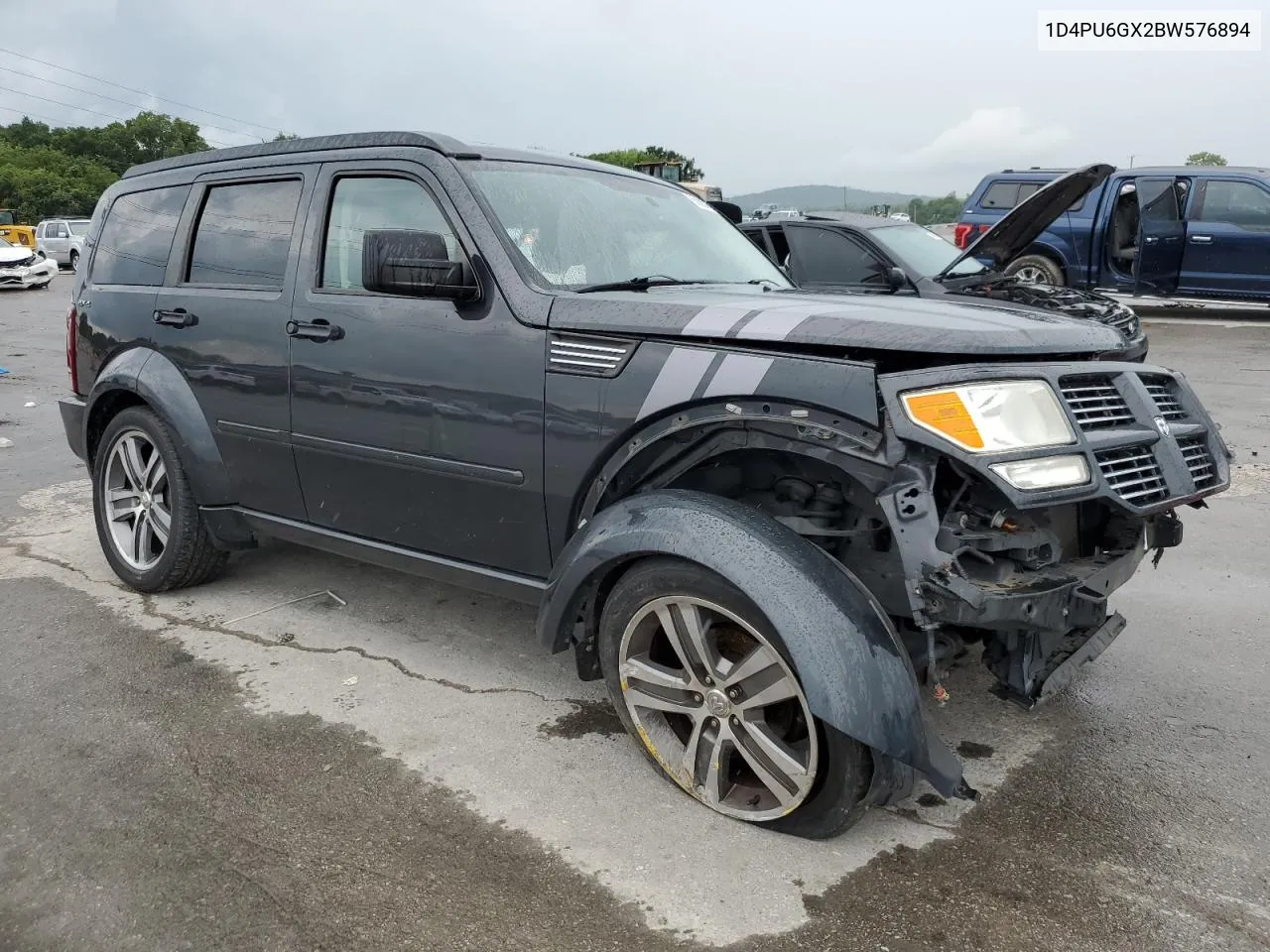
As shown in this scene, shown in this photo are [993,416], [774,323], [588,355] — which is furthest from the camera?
[588,355]

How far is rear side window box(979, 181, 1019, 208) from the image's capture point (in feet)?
46.3

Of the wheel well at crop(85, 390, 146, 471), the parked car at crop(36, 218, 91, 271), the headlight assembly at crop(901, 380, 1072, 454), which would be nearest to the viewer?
the headlight assembly at crop(901, 380, 1072, 454)

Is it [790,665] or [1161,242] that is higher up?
[1161,242]

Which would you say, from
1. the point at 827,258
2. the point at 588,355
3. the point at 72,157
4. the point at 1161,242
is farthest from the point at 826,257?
the point at 72,157

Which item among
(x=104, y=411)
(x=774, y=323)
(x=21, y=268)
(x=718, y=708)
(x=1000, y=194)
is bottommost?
(x=718, y=708)

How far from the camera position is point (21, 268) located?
75.3 ft

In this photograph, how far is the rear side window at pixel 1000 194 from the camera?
46.3 feet

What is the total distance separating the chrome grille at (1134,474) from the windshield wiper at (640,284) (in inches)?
57.3

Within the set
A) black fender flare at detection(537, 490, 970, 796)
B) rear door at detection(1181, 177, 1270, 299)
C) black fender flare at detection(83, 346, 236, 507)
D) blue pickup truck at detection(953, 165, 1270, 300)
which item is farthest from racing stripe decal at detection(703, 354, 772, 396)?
rear door at detection(1181, 177, 1270, 299)

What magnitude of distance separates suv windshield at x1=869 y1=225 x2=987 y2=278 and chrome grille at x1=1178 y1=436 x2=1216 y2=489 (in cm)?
521

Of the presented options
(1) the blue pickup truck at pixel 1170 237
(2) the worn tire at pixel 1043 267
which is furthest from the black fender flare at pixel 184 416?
(2) the worn tire at pixel 1043 267

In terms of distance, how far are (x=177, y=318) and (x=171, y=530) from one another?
2.96ft

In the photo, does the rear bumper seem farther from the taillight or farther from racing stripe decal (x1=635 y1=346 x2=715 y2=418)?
racing stripe decal (x1=635 y1=346 x2=715 y2=418)

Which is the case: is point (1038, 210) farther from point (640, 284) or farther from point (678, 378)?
point (678, 378)
